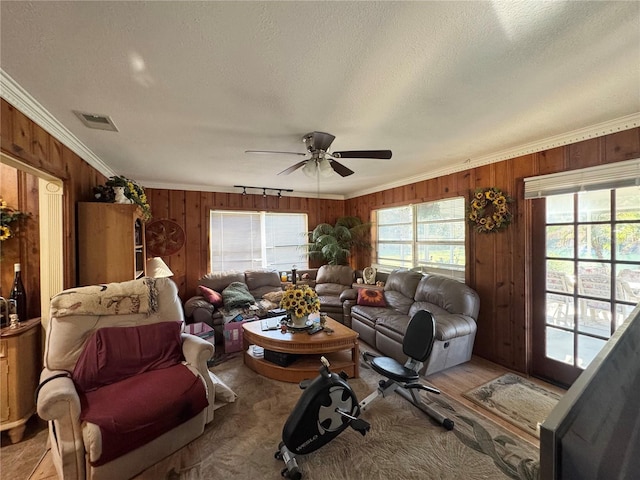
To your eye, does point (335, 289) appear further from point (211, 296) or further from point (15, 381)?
point (15, 381)

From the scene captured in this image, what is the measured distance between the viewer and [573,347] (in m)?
2.49

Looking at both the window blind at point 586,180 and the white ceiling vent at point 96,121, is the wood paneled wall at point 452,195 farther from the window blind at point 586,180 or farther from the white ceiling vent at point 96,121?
the white ceiling vent at point 96,121

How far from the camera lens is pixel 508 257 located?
2902mm

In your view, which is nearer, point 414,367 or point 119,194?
point 414,367

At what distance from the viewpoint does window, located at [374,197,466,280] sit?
3.54 m

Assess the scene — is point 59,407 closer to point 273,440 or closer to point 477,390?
point 273,440

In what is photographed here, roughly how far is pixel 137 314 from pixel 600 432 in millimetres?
2681

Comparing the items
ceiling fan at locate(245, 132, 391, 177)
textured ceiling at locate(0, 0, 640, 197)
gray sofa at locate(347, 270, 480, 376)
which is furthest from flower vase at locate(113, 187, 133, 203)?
gray sofa at locate(347, 270, 480, 376)

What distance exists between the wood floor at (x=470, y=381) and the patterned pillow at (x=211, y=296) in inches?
82.5

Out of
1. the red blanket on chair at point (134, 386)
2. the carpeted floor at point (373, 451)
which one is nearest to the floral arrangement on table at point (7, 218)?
→ the red blanket on chair at point (134, 386)

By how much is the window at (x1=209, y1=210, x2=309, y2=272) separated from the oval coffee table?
2.30 meters

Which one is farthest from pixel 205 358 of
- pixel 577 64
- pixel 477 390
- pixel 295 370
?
pixel 577 64

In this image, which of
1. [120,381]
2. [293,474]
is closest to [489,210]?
[293,474]

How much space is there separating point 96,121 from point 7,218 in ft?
3.47
